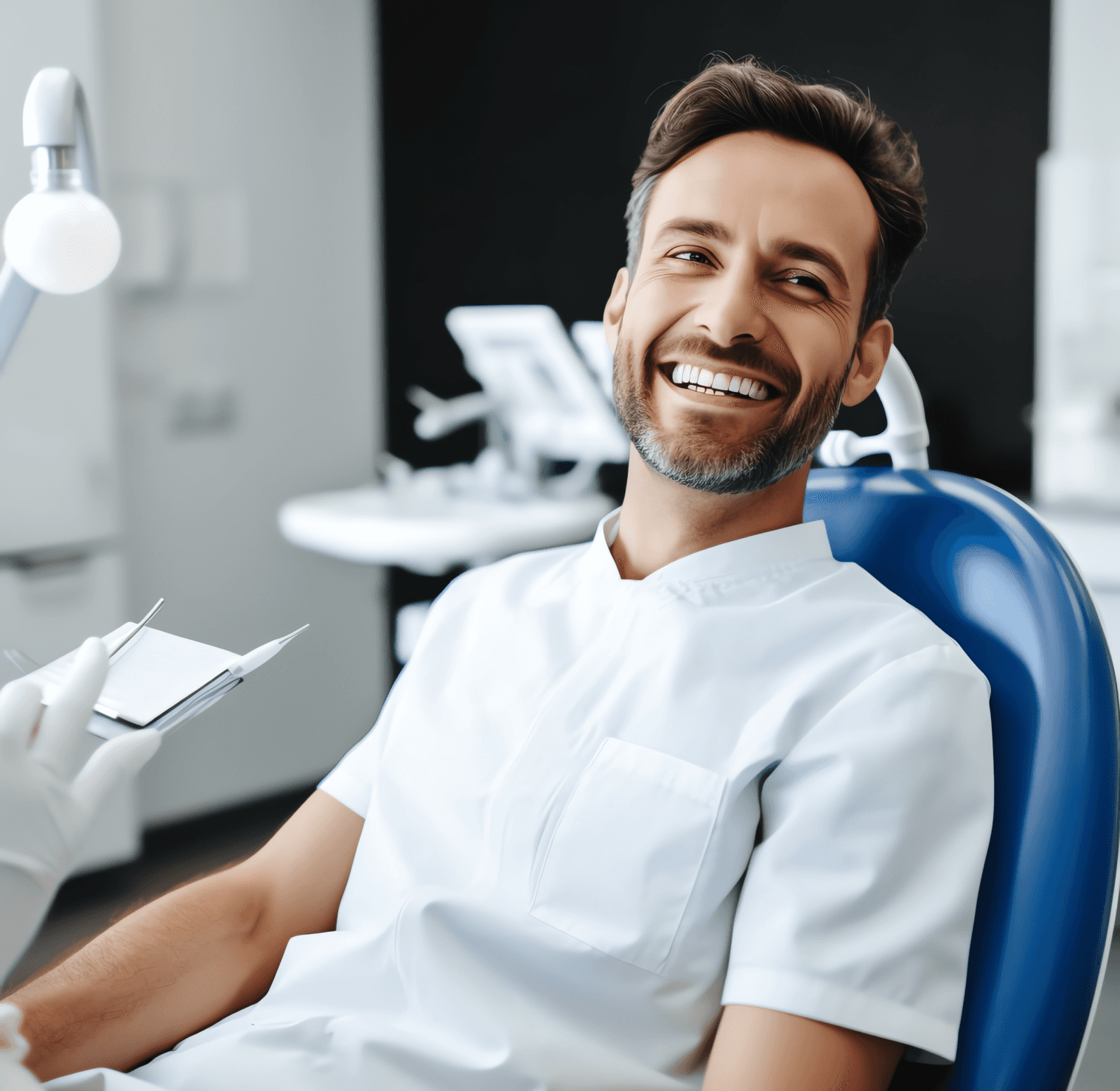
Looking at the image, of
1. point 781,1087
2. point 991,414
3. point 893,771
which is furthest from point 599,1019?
point 991,414

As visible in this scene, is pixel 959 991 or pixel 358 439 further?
pixel 358 439

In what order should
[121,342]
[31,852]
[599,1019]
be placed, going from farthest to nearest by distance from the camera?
[121,342]
[599,1019]
[31,852]

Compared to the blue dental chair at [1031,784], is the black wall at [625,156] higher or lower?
higher

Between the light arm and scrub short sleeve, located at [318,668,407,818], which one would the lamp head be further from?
scrub short sleeve, located at [318,668,407,818]

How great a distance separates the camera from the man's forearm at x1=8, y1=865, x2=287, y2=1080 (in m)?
0.82

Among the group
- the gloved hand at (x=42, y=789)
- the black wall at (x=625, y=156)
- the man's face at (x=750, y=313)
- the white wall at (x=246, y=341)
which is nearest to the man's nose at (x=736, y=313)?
the man's face at (x=750, y=313)

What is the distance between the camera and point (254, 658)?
667 millimetres

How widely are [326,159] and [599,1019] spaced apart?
9.24ft

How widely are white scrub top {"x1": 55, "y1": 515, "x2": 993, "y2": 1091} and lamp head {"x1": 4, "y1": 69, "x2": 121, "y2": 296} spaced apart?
48cm

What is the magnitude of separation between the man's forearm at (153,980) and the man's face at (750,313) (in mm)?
551

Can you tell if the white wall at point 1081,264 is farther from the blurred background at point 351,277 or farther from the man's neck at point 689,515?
the man's neck at point 689,515

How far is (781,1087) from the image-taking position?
2.23 feet

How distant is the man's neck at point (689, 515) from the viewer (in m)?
0.98

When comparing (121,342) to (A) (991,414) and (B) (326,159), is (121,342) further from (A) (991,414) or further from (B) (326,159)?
(A) (991,414)
